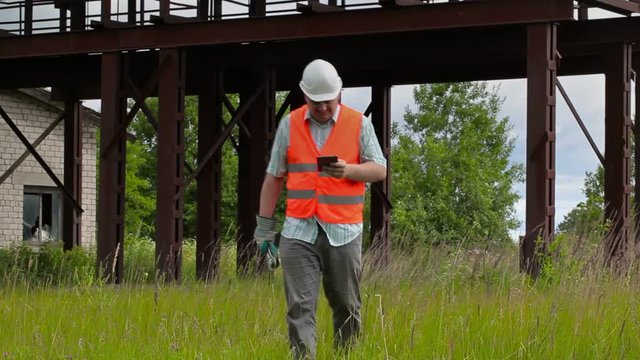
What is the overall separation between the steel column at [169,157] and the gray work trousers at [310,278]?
1241 cm

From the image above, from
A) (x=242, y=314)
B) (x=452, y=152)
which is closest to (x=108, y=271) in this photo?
(x=242, y=314)

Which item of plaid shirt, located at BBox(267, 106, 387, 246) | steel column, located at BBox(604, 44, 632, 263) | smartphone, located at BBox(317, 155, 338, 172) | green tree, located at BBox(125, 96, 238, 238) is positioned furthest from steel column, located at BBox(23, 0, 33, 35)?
green tree, located at BBox(125, 96, 238, 238)

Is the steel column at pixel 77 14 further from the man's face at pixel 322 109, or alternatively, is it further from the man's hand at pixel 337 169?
the man's hand at pixel 337 169

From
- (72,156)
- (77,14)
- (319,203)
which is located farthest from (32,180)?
(319,203)

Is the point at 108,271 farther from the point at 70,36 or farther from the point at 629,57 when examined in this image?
the point at 629,57

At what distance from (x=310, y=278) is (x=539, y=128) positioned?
981 cm

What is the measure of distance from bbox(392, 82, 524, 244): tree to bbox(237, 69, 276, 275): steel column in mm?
15865

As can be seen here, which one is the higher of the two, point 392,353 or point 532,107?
point 532,107

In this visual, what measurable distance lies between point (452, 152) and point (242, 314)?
36.1 meters

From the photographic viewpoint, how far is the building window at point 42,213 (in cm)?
3222

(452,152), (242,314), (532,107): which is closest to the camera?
(242,314)

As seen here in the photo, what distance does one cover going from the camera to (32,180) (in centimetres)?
3203

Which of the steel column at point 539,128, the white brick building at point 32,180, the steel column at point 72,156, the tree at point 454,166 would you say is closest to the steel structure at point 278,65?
the steel column at point 539,128

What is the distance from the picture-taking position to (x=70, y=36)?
21.7 meters
